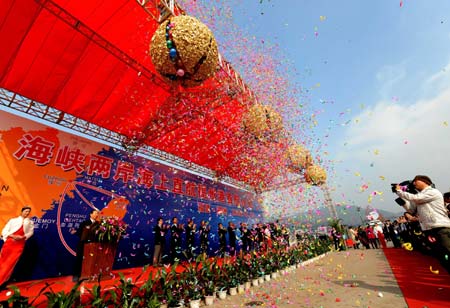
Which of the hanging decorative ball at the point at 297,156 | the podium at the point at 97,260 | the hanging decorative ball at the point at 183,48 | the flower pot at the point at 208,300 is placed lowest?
the flower pot at the point at 208,300

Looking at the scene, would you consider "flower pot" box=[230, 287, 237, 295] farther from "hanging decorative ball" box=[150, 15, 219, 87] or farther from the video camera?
"hanging decorative ball" box=[150, 15, 219, 87]

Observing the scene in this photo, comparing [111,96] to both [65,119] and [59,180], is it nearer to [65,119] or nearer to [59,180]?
[65,119]

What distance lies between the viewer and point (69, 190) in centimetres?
550

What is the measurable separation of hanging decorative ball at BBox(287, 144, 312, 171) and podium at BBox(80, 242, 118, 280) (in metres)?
5.83

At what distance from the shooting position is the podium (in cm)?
364

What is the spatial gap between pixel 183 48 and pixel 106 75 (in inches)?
152

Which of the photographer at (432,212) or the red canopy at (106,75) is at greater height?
the red canopy at (106,75)

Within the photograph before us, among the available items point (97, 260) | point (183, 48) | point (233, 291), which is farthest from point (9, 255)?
point (183, 48)

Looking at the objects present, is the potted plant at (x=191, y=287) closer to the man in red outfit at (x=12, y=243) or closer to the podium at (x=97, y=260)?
the podium at (x=97, y=260)

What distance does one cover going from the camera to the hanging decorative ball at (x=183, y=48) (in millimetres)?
2531

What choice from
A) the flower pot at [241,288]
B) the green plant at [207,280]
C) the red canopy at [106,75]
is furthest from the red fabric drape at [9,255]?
the flower pot at [241,288]

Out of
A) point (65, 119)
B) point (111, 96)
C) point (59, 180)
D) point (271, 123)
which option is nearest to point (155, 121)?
point (111, 96)

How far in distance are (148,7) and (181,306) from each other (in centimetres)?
516

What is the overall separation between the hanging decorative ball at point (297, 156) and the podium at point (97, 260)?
5828 millimetres
